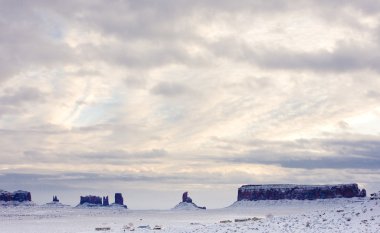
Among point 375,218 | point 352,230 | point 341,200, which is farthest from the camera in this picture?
point 341,200

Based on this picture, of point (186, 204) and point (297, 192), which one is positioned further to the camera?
point (186, 204)

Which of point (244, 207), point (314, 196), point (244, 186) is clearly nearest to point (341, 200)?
point (314, 196)

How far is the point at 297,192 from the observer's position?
462ft

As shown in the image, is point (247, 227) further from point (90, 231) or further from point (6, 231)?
point (6, 231)

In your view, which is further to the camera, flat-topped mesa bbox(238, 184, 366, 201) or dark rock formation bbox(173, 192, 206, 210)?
dark rock formation bbox(173, 192, 206, 210)

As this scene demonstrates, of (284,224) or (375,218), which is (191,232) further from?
(375,218)

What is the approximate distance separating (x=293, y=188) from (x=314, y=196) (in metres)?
6.83

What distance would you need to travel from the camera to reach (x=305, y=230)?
43.6 m

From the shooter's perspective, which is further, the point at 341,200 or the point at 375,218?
the point at 341,200

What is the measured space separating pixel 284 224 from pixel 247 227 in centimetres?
316

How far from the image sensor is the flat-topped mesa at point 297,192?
13462 cm

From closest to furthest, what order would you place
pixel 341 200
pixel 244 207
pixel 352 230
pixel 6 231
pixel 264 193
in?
pixel 352 230 → pixel 6 231 → pixel 341 200 → pixel 244 207 → pixel 264 193

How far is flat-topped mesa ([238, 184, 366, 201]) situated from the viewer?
13462 cm

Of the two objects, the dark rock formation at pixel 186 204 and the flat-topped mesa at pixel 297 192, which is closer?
the flat-topped mesa at pixel 297 192
